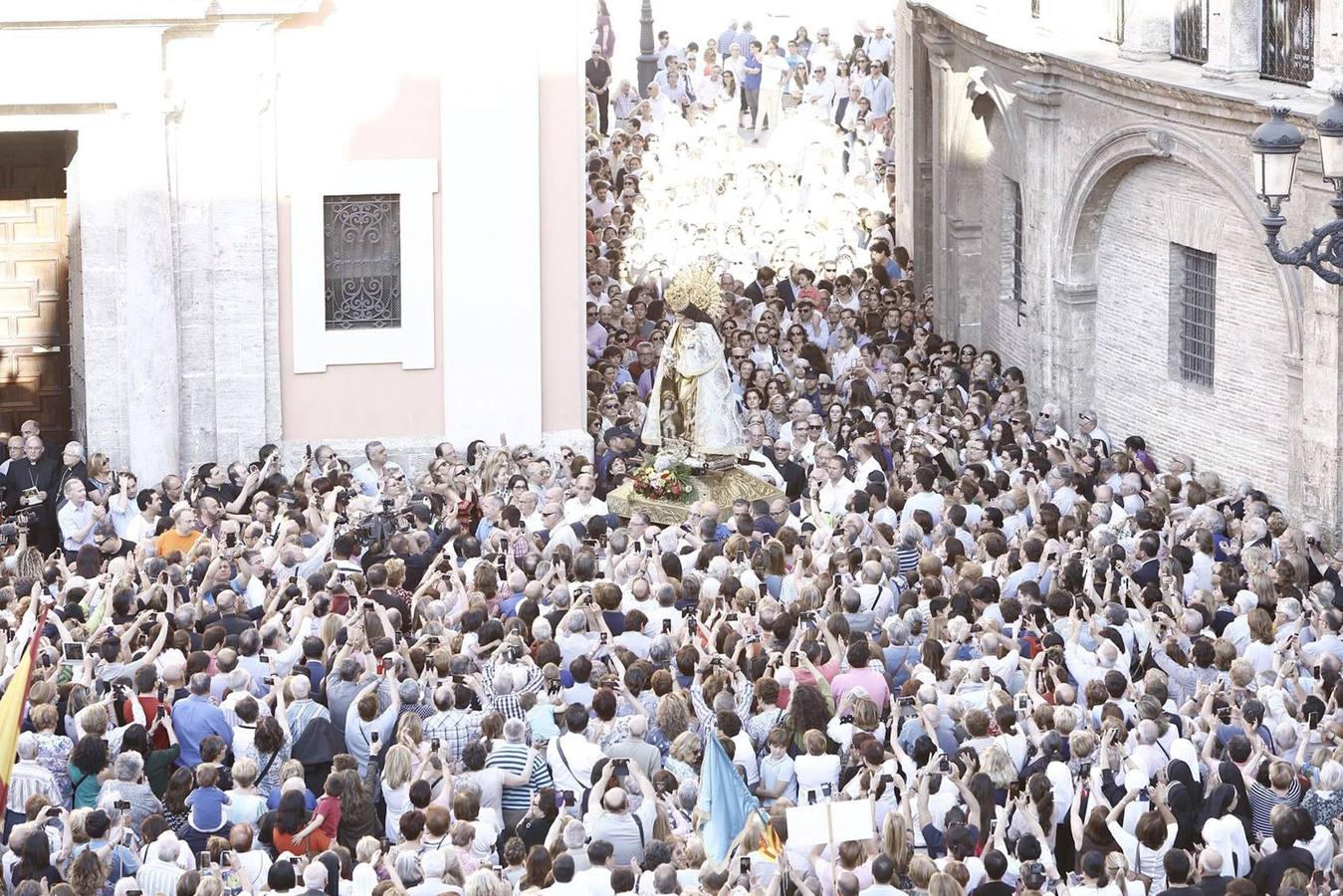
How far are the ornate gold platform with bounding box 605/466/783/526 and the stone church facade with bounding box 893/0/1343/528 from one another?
378cm

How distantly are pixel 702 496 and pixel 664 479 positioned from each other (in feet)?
1.09

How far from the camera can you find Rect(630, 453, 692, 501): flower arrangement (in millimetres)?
20734

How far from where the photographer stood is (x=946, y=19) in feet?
88.7

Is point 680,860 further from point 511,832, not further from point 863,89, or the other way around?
point 863,89

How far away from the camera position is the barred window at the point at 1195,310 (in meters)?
21.8

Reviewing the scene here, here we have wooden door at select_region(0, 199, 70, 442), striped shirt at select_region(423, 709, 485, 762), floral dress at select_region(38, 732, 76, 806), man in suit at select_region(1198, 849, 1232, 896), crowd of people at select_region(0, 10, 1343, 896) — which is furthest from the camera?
wooden door at select_region(0, 199, 70, 442)

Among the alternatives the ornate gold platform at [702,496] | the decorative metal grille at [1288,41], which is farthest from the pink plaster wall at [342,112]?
the decorative metal grille at [1288,41]

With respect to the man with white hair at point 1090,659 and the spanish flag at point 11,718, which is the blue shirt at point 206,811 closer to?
the spanish flag at point 11,718

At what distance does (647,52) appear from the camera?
117ft

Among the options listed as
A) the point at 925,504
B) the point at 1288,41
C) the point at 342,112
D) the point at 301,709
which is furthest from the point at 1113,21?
the point at 301,709

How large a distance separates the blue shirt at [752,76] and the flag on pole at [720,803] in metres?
22.1

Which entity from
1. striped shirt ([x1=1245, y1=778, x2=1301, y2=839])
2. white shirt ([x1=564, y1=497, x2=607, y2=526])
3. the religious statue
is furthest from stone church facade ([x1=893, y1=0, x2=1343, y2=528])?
striped shirt ([x1=1245, y1=778, x2=1301, y2=839])

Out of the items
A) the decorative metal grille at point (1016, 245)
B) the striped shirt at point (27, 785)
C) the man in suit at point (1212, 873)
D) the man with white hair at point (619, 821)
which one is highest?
the decorative metal grille at point (1016, 245)

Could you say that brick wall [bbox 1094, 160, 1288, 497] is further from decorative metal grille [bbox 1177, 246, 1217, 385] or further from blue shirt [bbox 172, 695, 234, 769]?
blue shirt [bbox 172, 695, 234, 769]
